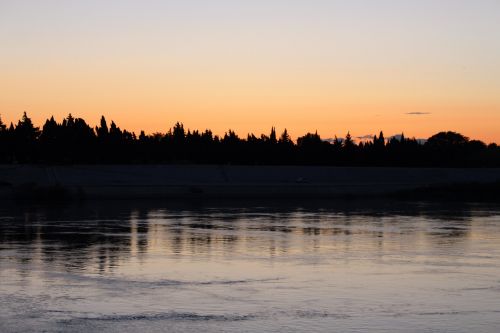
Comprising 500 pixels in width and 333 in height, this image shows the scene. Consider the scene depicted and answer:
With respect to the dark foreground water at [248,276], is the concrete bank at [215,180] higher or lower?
higher

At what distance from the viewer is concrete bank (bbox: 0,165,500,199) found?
3167 inches

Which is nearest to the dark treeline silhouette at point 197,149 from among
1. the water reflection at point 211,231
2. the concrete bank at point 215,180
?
the concrete bank at point 215,180

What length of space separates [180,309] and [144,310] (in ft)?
2.57

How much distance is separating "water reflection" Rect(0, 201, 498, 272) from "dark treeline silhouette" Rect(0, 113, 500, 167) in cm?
6071

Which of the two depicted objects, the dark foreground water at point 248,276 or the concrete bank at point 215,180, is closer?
the dark foreground water at point 248,276

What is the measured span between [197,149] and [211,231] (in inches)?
4100

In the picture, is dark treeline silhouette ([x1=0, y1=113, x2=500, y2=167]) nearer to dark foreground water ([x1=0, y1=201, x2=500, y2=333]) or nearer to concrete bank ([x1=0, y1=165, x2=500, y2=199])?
concrete bank ([x1=0, y1=165, x2=500, y2=199])

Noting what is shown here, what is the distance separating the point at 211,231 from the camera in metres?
39.1

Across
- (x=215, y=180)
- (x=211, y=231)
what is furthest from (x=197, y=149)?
(x=211, y=231)

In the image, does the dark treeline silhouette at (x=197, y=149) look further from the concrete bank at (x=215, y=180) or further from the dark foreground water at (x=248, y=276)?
the dark foreground water at (x=248, y=276)

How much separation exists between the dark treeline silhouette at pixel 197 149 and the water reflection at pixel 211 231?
60.7 metres

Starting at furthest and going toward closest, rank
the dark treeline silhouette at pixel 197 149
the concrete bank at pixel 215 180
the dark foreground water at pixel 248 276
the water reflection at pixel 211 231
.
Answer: the dark treeline silhouette at pixel 197 149, the concrete bank at pixel 215 180, the water reflection at pixel 211 231, the dark foreground water at pixel 248 276

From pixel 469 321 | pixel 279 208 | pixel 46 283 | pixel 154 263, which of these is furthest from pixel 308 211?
pixel 469 321

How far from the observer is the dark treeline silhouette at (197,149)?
392ft
